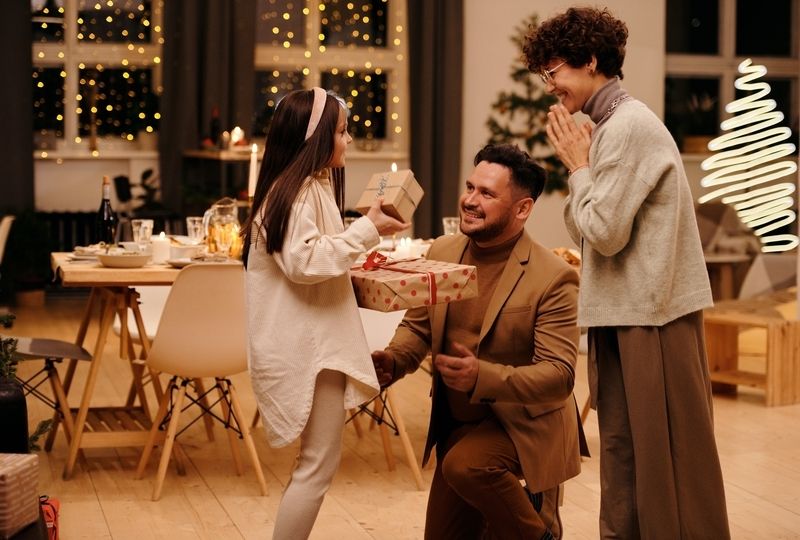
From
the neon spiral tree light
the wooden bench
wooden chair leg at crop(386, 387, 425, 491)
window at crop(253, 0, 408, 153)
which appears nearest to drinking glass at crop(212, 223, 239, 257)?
wooden chair leg at crop(386, 387, 425, 491)

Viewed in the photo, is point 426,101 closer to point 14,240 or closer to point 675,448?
point 14,240

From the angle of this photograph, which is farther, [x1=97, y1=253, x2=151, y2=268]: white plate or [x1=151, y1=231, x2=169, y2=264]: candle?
[x1=151, y1=231, x2=169, y2=264]: candle

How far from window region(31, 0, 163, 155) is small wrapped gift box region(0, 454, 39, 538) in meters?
6.78

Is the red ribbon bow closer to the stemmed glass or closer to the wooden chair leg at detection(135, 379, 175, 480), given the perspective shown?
the wooden chair leg at detection(135, 379, 175, 480)

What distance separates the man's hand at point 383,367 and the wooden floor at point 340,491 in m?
0.99

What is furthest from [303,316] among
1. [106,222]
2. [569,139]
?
[106,222]

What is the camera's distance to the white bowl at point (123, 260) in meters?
4.24

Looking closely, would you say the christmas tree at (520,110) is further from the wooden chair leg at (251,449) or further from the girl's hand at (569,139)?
the girl's hand at (569,139)

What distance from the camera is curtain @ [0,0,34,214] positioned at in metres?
8.33

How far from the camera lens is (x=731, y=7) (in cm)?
1038

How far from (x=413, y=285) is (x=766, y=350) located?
3.86 m

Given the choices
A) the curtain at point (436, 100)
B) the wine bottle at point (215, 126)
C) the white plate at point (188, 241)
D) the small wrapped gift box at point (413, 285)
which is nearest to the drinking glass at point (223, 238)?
the white plate at point (188, 241)

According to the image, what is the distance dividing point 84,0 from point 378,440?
550 centimetres

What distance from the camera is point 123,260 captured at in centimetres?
425
